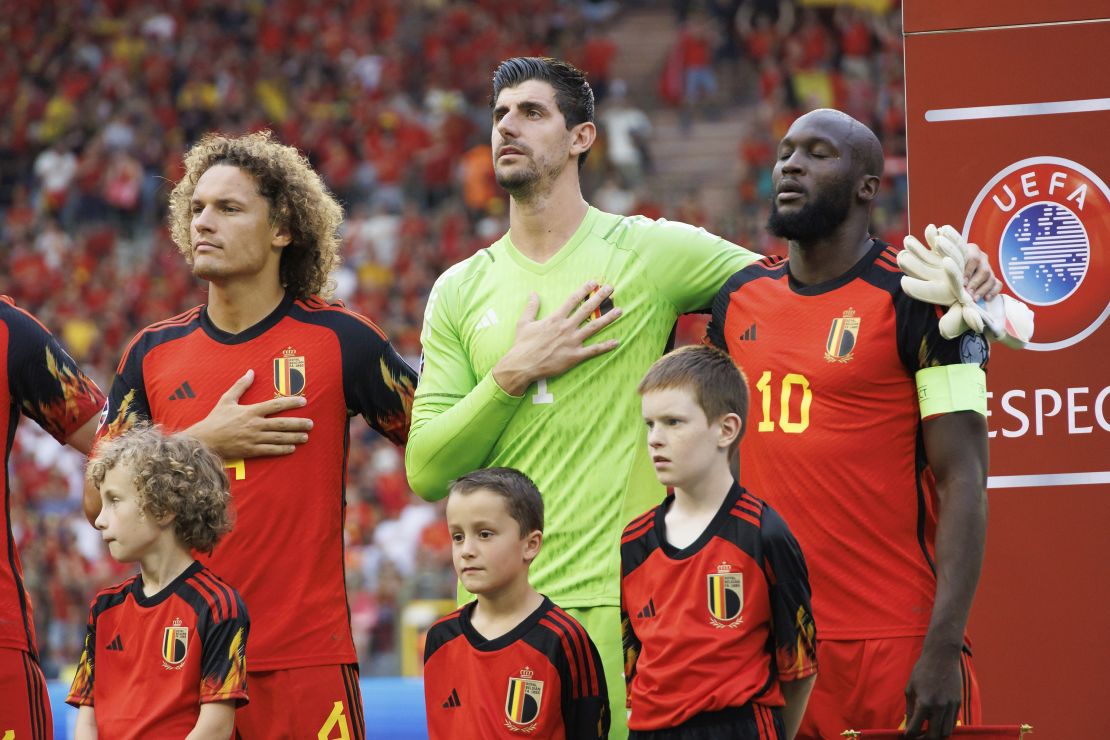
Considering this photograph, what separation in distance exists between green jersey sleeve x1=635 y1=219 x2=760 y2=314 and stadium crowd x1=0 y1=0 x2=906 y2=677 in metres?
10.8

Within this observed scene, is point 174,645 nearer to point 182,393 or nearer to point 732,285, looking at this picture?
point 182,393

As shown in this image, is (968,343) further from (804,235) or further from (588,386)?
(588,386)

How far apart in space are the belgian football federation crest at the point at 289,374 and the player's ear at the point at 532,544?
33.6 inches

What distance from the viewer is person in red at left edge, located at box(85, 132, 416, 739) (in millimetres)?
4383

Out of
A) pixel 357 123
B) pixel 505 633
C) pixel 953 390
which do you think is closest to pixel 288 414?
pixel 505 633

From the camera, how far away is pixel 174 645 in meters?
4.08

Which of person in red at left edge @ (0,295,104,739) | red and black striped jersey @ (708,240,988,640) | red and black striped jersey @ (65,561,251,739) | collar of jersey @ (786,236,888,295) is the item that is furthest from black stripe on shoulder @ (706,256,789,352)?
person in red at left edge @ (0,295,104,739)

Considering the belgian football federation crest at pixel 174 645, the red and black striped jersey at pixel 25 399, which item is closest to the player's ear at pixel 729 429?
the belgian football federation crest at pixel 174 645

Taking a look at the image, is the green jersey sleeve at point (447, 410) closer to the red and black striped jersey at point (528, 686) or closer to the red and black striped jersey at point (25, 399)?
the red and black striped jersey at point (528, 686)

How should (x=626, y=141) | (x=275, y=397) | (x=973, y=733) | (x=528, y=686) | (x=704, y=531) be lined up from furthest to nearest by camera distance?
1. (x=626, y=141)
2. (x=275, y=397)
3. (x=528, y=686)
4. (x=704, y=531)
5. (x=973, y=733)

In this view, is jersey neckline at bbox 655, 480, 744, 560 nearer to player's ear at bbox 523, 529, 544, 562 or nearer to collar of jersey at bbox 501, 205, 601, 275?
player's ear at bbox 523, 529, 544, 562

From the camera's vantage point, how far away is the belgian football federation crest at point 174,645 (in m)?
4.06

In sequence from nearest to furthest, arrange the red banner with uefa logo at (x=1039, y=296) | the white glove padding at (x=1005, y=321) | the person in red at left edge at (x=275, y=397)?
the white glove padding at (x=1005, y=321) → the person in red at left edge at (x=275, y=397) → the red banner with uefa logo at (x=1039, y=296)

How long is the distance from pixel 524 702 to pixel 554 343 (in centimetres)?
93
